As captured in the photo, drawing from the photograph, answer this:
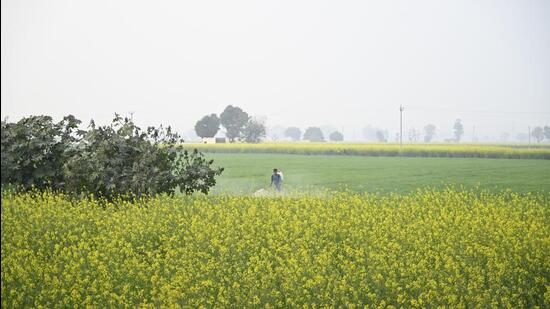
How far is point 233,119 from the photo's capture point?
3661 inches

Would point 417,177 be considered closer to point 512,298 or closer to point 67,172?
point 67,172

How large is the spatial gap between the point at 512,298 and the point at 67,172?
10810 millimetres

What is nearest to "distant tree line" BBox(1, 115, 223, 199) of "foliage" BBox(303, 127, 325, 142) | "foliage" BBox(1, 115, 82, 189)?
"foliage" BBox(1, 115, 82, 189)

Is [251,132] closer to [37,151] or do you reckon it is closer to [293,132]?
[37,151]

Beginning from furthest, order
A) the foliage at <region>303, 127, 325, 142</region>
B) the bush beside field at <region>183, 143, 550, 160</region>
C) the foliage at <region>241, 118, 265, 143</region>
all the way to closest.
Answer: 1. the foliage at <region>303, 127, 325, 142</region>
2. the foliage at <region>241, 118, 265, 143</region>
3. the bush beside field at <region>183, 143, 550, 160</region>

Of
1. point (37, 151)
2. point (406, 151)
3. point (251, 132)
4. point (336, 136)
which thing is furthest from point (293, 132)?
point (37, 151)

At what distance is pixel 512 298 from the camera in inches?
305

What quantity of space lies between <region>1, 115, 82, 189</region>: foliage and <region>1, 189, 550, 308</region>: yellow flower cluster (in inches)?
121

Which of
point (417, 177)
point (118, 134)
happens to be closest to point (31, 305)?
point (118, 134)

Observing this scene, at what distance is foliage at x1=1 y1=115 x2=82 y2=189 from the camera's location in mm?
16625

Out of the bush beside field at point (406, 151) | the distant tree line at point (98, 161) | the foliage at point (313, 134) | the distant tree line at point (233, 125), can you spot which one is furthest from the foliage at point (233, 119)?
the distant tree line at point (98, 161)

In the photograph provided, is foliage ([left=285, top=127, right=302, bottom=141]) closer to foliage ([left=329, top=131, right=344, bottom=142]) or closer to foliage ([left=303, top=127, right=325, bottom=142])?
foliage ([left=329, top=131, right=344, bottom=142])

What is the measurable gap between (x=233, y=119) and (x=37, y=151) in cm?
7615

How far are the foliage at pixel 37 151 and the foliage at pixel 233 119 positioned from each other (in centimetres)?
7550
